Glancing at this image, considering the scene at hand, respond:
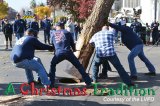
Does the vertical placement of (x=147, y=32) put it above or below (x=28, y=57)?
below

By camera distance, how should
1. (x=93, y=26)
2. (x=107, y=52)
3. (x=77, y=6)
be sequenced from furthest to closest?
(x=77, y=6), (x=93, y=26), (x=107, y=52)

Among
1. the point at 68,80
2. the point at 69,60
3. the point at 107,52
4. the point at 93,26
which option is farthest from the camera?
the point at 93,26

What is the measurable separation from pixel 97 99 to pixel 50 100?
1.04 metres

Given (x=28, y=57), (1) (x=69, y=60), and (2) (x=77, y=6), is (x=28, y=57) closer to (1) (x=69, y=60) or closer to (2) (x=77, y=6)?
(1) (x=69, y=60)

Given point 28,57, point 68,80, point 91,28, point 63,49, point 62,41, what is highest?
point 91,28

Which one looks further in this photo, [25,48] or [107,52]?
[107,52]

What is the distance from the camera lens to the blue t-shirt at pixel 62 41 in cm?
998

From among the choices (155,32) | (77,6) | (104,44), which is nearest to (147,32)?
(155,32)

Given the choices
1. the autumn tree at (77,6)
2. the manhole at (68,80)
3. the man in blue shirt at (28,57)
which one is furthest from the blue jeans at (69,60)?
the autumn tree at (77,6)

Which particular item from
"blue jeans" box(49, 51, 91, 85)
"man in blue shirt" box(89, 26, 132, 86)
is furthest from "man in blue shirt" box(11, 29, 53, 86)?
"man in blue shirt" box(89, 26, 132, 86)

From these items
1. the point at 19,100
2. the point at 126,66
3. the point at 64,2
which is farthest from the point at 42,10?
the point at 19,100

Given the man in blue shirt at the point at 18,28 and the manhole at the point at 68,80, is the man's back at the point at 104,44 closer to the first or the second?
the manhole at the point at 68,80

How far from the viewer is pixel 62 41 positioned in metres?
10.0

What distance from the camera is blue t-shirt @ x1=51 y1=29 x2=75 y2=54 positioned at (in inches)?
393
